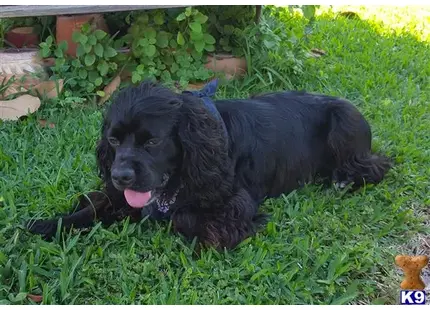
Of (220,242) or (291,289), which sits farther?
(220,242)

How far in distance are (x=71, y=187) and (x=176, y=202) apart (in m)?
0.77

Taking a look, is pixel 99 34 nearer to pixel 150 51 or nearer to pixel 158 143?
pixel 150 51

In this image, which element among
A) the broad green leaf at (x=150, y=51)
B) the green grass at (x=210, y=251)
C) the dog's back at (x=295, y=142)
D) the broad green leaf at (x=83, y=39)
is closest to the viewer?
the green grass at (x=210, y=251)

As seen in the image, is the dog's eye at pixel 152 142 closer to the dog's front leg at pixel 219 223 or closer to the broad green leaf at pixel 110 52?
the dog's front leg at pixel 219 223

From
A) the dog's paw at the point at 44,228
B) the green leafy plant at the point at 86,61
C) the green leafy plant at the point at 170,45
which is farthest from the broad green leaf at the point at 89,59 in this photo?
the dog's paw at the point at 44,228

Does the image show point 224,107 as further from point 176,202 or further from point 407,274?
point 407,274

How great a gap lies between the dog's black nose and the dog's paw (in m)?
0.57

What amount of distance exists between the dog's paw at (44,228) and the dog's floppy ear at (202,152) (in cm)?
72

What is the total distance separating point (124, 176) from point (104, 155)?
436mm

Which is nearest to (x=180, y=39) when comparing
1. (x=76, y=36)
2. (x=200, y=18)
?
(x=200, y=18)

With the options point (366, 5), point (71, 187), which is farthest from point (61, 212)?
point (366, 5)

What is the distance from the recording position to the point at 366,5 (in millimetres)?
7297

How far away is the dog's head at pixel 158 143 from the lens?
268 cm

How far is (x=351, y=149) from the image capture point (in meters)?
3.61
